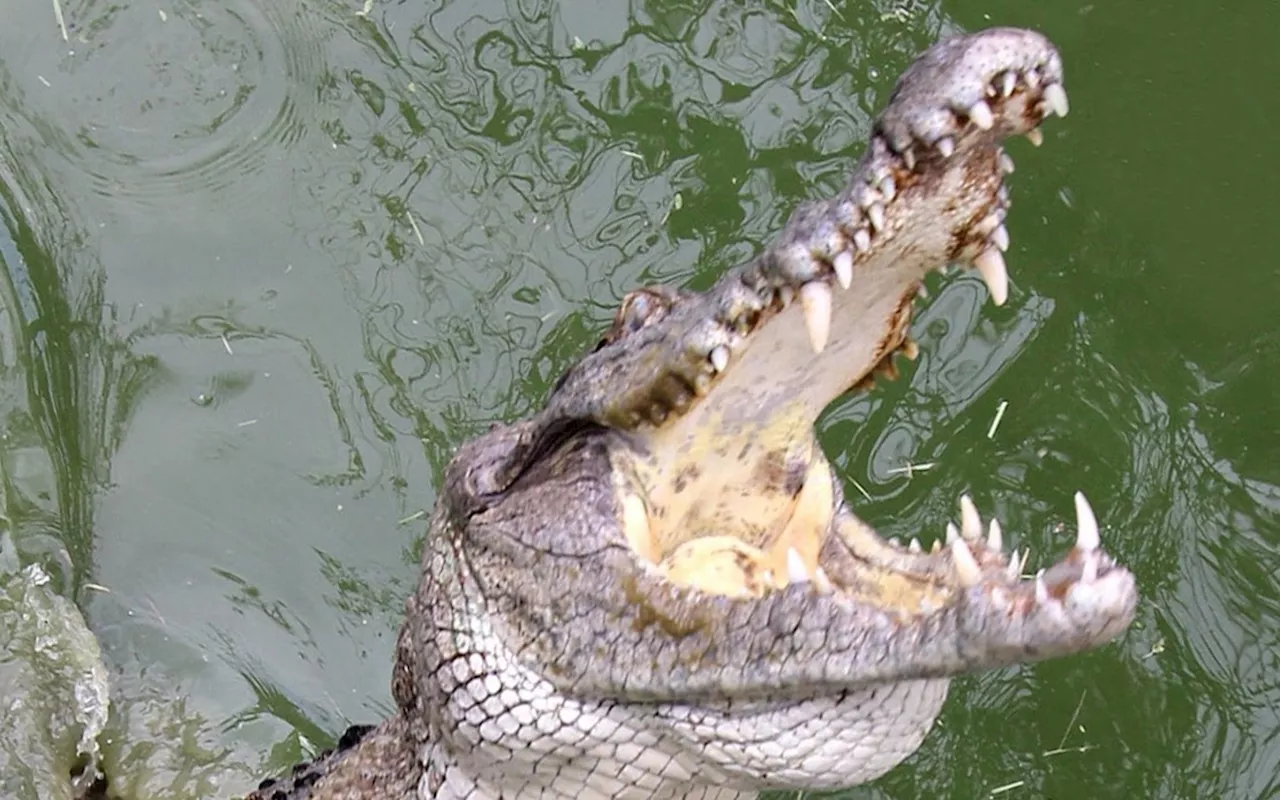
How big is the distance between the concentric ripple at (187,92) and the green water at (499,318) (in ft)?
0.05

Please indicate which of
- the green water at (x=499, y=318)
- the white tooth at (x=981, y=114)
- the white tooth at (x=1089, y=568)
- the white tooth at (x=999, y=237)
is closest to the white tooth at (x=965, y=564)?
the white tooth at (x=1089, y=568)

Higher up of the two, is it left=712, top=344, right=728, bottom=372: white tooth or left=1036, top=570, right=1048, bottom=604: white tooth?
left=712, top=344, right=728, bottom=372: white tooth

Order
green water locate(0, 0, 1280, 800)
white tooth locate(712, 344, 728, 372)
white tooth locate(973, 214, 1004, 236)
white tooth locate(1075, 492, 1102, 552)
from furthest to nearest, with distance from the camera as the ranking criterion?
1. green water locate(0, 0, 1280, 800)
2. white tooth locate(973, 214, 1004, 236)
3. white tooth locate(712, 344, 728, 372)
4. white tooth locate(1075, 492, 1102, 552)

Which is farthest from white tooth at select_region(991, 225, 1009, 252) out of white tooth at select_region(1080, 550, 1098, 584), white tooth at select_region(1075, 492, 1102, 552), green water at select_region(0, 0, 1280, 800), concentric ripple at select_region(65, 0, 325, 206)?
concentric ripple at select_region(65, 0, 325, 206)

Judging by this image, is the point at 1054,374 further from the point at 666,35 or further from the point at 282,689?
the point at 282,689

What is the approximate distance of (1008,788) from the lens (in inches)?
179

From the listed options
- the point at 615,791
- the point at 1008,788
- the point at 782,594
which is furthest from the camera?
the point at 1008,788

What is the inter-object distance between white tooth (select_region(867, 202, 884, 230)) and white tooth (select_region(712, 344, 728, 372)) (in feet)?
1.01

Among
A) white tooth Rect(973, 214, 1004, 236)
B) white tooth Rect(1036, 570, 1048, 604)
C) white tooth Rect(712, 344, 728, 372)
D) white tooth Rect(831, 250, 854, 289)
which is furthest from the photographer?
white tooth Rect(973, 214, 1004, 236)

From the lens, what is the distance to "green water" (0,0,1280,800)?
15.5 feet

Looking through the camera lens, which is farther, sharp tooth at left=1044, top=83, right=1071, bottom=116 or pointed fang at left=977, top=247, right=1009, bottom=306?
pointed fang at left=977, top=247, right=1009, bottom=306

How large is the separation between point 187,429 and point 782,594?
370 centimetres

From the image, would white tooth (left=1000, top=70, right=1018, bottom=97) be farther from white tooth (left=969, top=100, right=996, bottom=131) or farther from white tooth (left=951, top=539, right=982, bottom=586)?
white tooth (left=951, top=539, right=982, bottom=586)

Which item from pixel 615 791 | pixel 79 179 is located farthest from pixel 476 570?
pixel 79 179
